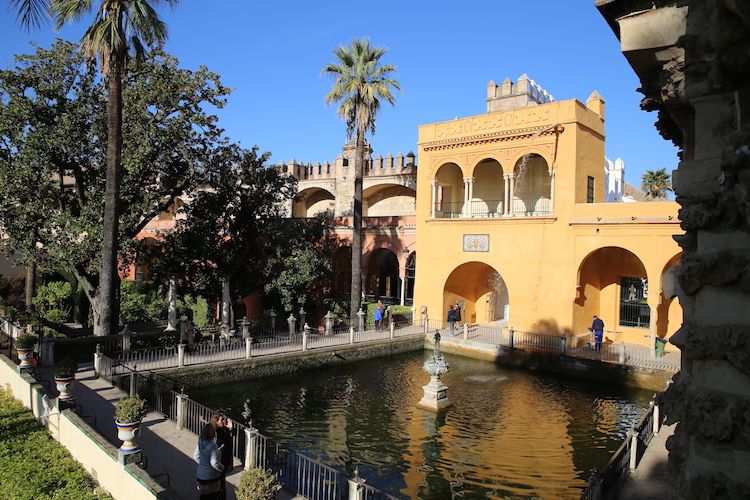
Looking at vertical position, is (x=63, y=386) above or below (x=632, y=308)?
below

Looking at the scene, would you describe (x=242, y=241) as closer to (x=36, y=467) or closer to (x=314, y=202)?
(x=36, y=467)

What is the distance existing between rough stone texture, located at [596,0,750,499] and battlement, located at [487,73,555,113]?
22.0 metres

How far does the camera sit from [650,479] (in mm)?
8094

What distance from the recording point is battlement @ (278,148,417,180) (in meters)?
30.2

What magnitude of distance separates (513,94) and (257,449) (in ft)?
70.3

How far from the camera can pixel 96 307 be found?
18500 mm

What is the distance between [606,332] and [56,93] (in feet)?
69.9

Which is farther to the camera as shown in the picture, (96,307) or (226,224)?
(226,224)

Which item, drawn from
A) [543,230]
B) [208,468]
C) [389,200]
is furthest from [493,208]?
[208,468]

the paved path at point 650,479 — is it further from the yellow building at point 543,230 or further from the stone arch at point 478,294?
the stone arch at point 478,294

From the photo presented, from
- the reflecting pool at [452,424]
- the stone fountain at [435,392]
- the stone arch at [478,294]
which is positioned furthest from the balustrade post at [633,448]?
the stone arch at [478,294]

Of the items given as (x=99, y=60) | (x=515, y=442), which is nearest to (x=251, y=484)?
(x=515, y=442)

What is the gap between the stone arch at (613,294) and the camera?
20469 mm

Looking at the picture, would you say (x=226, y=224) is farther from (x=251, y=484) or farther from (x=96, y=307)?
(x=251, y=484)
